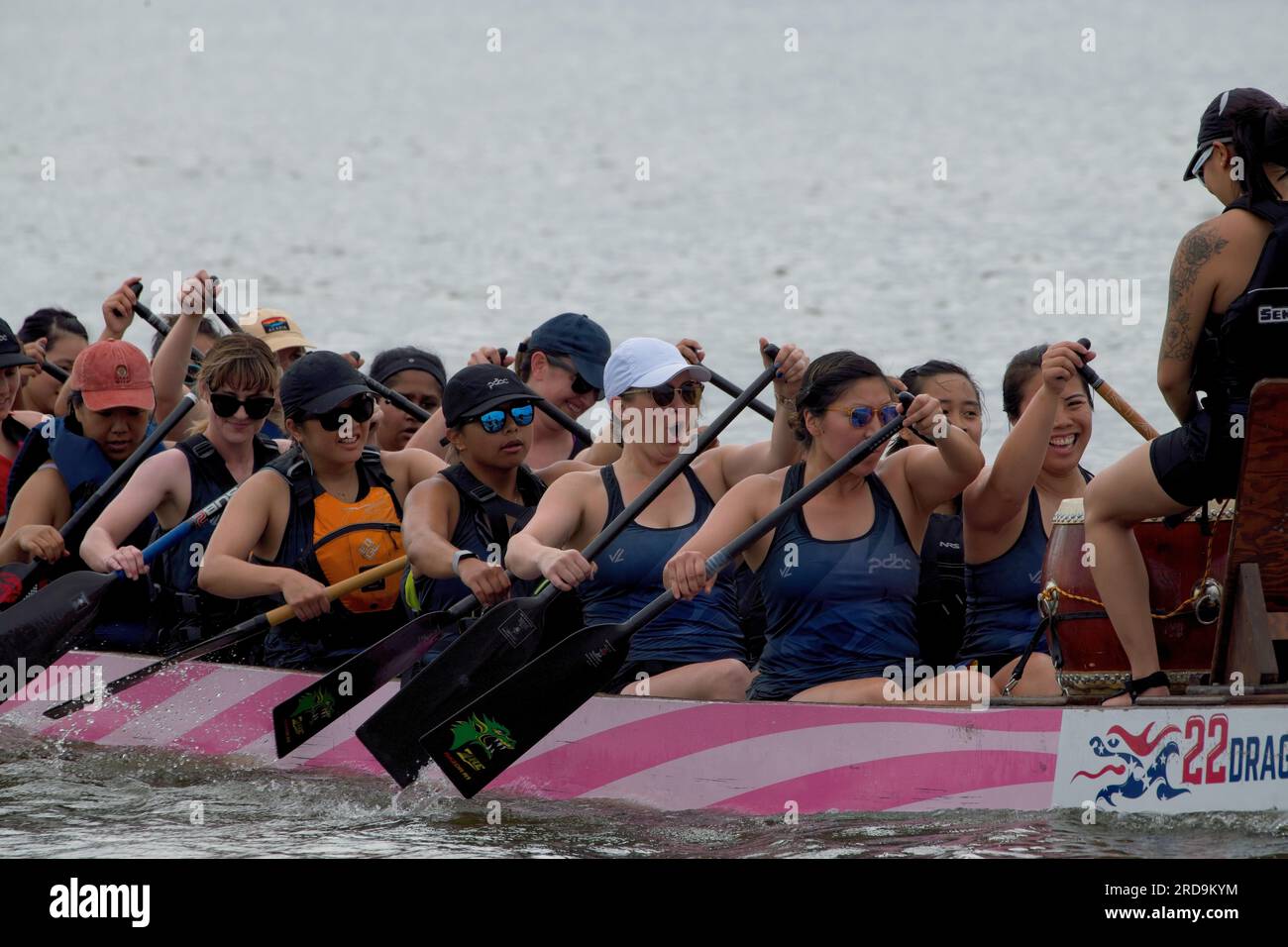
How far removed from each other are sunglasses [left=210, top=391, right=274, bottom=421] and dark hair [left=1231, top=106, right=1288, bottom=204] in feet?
12.9

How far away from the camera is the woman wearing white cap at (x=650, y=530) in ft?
20.6

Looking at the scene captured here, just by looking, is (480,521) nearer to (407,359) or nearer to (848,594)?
(848,594)

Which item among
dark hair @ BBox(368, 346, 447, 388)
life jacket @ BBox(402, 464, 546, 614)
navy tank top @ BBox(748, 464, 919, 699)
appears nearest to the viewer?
navy tank top @ BBox(748, 464, 919, 699)

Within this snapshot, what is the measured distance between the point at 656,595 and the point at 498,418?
915 millimetres

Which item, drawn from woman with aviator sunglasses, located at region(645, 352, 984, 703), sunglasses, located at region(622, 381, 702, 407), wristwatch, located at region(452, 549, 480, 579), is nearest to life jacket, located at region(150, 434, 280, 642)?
wristwatch, located at region(452, 549, 480, 579)

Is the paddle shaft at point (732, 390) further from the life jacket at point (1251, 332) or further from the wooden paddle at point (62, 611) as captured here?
the life jacket at point (1251, 332)

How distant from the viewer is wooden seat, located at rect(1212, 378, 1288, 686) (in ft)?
15.6

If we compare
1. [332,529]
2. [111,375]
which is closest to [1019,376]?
[332,529]

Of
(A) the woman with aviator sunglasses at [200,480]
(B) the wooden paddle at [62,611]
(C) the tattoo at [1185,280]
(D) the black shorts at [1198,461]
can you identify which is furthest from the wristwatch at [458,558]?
(C) the tattoo at [1185,280]

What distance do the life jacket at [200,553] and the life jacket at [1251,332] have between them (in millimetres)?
3943

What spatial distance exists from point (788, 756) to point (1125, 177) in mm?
21827

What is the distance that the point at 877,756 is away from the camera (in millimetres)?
5496

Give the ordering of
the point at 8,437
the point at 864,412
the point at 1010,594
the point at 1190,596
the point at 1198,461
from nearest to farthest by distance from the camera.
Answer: the point at 1198,461
the point at 1190,596
the point at 864,412
the point at 1010,594
the point at 8,437

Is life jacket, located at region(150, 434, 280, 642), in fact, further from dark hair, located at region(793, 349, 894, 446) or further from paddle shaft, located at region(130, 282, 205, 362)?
dark hair, located at region(793, 349, 894, 446)
